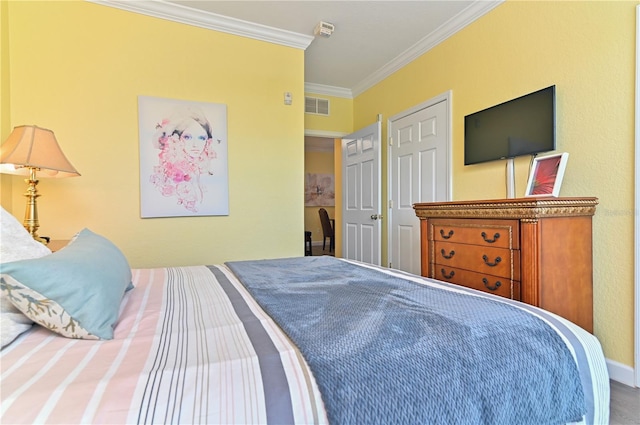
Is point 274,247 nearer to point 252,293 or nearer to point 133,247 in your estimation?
point 133,247

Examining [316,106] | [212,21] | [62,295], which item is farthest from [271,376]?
[316,106]

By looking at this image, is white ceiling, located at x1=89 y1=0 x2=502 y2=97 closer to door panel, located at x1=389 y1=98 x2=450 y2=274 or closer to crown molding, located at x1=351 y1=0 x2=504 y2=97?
crown molding, located at x1=351 y1=0 x2=504 y2=97

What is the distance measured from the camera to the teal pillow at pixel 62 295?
73cm

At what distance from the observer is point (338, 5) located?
2.68m

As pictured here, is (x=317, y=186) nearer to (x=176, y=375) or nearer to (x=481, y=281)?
(x=481, y=281)

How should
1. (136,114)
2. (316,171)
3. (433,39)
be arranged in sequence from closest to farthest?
(136,114), (433,39), (316,171)

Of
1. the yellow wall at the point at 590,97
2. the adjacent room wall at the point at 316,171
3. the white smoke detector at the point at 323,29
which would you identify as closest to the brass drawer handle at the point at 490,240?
the yellow wall at the point at 590,97

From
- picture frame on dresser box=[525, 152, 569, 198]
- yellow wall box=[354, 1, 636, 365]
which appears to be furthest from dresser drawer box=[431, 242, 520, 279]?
yellow wall box=[354, 1, 636, 365]

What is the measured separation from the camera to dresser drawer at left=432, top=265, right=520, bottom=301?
5.86ft

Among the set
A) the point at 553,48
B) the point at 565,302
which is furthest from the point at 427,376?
the point at 553,48

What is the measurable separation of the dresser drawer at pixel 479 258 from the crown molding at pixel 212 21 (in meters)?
2.39

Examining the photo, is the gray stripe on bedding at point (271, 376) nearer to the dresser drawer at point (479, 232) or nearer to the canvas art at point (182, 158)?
the dresser drawer at point (479, 232)

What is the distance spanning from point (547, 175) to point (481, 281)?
0.78 metres

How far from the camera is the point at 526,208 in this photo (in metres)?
1.67
